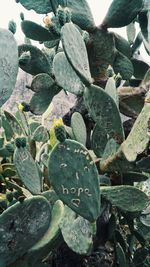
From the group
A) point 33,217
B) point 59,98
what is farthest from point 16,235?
point 59,98

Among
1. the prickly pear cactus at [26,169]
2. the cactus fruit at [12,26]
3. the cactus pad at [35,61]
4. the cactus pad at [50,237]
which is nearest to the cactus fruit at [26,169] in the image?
the prickly pear cactus at [26,169]

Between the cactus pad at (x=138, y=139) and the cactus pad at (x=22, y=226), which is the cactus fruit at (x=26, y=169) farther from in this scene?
the cactus pad at (x=138, y=139)

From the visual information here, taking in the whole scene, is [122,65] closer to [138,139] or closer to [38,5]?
[38,5]

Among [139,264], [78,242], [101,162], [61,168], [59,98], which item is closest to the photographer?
[61,168]

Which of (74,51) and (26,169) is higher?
(74,51)

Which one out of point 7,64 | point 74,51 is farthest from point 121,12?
point 7,64

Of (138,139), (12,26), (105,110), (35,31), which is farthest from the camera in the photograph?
(35,31)

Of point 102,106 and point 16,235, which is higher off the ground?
point 102,106

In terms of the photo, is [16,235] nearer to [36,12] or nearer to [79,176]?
[79,176]
